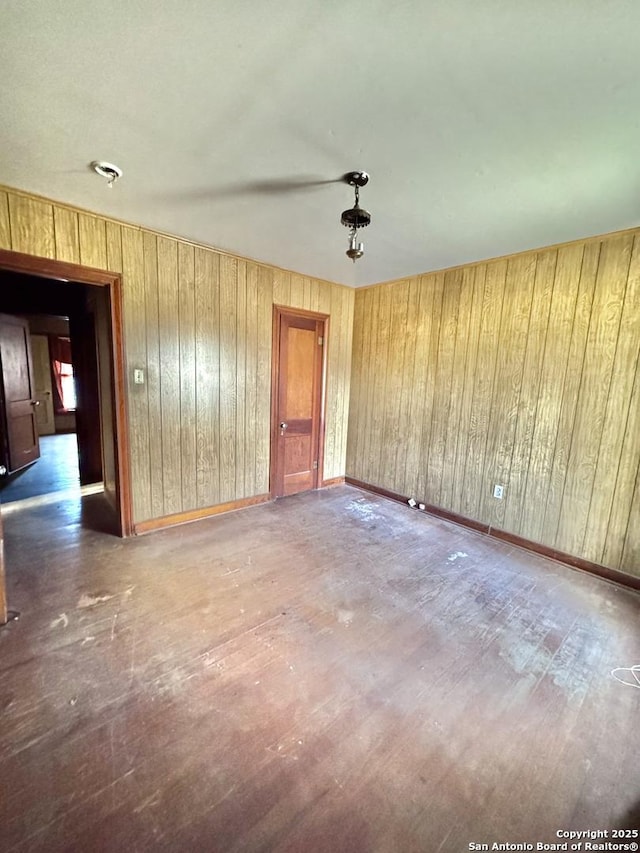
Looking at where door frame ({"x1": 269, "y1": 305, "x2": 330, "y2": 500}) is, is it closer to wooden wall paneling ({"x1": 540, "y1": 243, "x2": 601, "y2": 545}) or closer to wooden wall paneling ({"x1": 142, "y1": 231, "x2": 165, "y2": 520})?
wooden wall paneling ({"x1": 142, "y1": 231, "x2": 165, "y2": 520})

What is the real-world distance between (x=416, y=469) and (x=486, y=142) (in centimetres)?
289

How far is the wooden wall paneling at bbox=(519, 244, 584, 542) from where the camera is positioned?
2738 mm

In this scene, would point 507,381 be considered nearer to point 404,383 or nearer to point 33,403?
point 404,383

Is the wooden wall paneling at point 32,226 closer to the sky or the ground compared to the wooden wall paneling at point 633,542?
closer to the sky

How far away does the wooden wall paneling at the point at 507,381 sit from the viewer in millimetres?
2983

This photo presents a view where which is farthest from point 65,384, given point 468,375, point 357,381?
point 468,375

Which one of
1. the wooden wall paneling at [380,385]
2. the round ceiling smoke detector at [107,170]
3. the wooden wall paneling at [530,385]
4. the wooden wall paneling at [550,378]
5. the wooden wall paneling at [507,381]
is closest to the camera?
the round ceiling smoke detector at [107,170]

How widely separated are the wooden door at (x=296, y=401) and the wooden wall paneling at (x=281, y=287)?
11 cm

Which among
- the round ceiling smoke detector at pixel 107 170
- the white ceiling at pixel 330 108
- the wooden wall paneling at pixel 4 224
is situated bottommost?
the wooden wall paneling at pixel 4 224

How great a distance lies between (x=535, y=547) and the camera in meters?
3.03

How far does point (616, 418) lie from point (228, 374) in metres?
3.22

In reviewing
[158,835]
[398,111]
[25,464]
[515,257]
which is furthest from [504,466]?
[25,464]

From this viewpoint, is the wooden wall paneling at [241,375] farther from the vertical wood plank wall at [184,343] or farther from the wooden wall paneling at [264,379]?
the wooden wall paneling at [264,379]

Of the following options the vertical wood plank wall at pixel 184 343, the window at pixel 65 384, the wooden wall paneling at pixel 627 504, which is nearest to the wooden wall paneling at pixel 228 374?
the vertical wood plank wall at pixel 184 343
